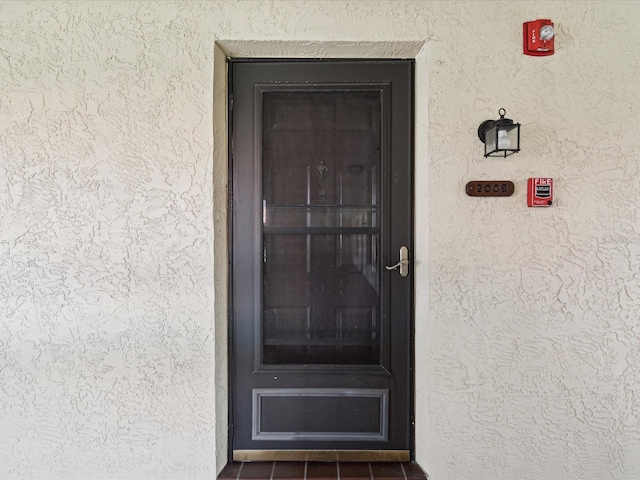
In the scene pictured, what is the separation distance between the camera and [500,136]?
8.61 feet

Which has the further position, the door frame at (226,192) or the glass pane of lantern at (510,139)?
the door frame at (226,192)

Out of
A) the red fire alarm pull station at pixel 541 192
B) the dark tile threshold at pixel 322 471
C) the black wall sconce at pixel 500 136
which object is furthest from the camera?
the dark tile threshold at pixel 322 471

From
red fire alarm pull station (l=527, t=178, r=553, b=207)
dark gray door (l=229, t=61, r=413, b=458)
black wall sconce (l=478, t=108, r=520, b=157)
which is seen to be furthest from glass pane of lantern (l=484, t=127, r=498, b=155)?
dark gray door (l=229, t=61, r=413, b=458)

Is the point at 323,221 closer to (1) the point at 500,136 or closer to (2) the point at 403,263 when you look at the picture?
(2) the point at 403,263

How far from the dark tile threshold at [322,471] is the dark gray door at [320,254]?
5.2 inches

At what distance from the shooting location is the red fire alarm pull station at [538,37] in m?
2.67

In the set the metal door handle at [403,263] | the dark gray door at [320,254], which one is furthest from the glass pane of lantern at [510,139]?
the metal door handle at [403,263]

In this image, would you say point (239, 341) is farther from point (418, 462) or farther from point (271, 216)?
point (418, 462)

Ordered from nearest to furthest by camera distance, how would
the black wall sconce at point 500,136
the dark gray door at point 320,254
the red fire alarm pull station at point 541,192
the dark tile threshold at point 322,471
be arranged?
the black wall sconce at point 500,136, the red fire alarm pull station at point 541,192, the dark tile threshold at point 322,471, the dark gray door at point 320,254

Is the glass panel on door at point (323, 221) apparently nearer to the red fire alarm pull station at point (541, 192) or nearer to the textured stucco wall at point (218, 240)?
the textured stucco wall at point (218, 240)

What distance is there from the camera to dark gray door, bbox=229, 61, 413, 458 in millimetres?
2996

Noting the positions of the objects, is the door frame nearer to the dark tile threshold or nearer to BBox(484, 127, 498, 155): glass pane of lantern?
the dark tile threshold

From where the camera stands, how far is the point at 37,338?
111 inches

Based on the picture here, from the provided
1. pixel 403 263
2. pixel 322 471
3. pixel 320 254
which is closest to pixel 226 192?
pixel 320 254
